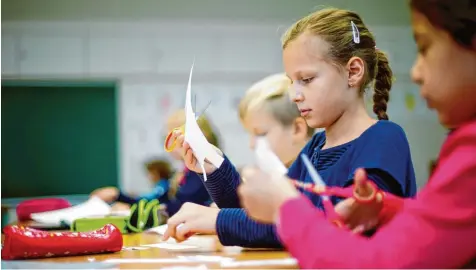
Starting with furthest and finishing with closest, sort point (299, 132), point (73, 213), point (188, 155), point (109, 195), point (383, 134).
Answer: point (109, 195)
point (73, 213)
point (299, 132)
point (188, 155)
point (383, 134)

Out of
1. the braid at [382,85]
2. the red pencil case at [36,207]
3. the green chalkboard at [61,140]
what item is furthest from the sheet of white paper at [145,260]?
the green chalkboard at [61,140]

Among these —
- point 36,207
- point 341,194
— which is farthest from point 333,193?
point 36,207

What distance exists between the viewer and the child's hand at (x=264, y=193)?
1.78 feet

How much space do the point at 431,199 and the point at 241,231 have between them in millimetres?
455

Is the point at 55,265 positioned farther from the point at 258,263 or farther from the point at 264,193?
the point at 264,193

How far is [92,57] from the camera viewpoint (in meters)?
4.00

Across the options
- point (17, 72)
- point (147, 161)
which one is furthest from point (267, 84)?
point (17, 72)

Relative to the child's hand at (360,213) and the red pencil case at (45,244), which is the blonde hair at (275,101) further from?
the child's hand at (360,213)

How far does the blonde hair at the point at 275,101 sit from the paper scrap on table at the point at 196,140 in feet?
1.92

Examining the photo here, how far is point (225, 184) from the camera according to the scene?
1045 mm

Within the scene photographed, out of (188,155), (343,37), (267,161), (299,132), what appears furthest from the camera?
(299,132)

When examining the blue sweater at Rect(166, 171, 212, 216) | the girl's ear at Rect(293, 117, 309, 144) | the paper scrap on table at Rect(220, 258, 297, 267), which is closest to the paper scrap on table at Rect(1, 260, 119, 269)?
the paper scrap on table at Rect(220, 258, 297, 267)

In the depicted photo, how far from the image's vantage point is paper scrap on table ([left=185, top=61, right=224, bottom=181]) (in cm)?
91

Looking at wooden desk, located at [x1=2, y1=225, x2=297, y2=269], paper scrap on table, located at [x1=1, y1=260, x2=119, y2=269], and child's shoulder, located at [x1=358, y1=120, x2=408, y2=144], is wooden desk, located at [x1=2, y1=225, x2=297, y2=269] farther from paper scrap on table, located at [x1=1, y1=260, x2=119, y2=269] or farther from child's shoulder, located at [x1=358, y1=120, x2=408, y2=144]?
child's shoulder, located at [x1=358, y1=120, x2=408, y2=144]
